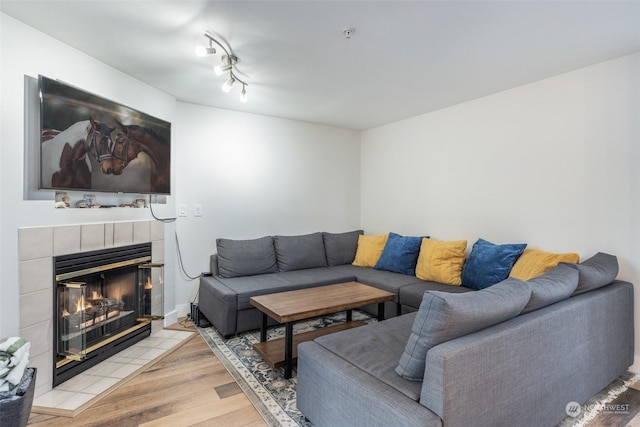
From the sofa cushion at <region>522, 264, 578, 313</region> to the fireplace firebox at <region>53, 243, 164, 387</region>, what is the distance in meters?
2.78

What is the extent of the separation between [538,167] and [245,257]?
119 inches

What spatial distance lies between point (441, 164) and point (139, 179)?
3.15 meters

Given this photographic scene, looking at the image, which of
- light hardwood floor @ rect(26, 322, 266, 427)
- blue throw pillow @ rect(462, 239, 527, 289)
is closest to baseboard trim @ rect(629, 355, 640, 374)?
blue throw pillow @ rect(462, 239, 527, 289)

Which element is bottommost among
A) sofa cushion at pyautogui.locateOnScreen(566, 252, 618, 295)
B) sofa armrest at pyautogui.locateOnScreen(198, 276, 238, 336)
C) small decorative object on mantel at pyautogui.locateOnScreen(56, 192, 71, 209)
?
sofa armrest at pyautogui.locateOnScreen(198, 276, 238, 336)

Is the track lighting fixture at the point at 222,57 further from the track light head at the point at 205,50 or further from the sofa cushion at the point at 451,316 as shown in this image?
the sofa cushion at the point at 451,316

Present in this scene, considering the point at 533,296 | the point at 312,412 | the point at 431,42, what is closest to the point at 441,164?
the point at 431,42

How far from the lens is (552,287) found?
171 cm

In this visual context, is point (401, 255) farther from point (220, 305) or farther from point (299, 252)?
point (220, 305)

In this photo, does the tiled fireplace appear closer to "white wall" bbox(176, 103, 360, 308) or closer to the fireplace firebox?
the fireplace firebox

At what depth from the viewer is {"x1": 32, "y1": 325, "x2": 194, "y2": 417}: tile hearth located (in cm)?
197

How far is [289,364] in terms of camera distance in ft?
7.51

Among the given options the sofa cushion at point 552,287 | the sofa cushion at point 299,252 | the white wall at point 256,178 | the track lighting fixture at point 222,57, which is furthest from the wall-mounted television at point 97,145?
the sofa cushion at point 552,287

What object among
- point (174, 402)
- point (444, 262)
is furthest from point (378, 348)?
point (444, 262)

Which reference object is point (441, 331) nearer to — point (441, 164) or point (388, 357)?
point (388, 357)
